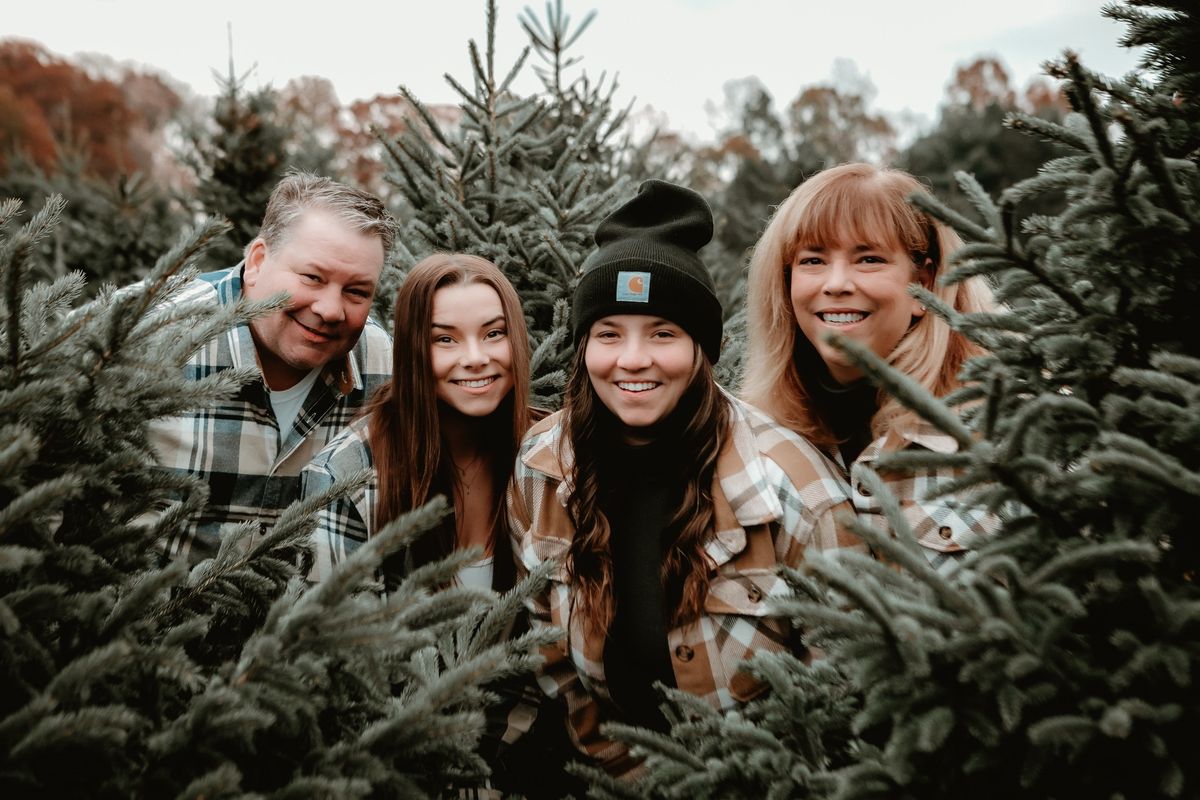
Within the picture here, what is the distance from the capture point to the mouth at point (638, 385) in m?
2.77

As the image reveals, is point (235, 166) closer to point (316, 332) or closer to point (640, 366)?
point (316, 332)

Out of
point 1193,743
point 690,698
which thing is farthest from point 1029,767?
point 690,698

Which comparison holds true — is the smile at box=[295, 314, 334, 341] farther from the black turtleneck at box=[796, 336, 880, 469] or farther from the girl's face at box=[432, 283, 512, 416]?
the black turtleneck at box=[796, 336, 880, 469]

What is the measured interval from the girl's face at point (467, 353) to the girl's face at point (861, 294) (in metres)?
1.16

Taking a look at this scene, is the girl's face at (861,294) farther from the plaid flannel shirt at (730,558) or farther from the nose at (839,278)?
the plaid flannel shirt at (730,558)

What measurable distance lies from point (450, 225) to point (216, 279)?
1.13 meters

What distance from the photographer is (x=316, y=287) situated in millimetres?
3424

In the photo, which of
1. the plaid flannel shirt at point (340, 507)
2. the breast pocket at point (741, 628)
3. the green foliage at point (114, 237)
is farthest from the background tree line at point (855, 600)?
the green foliage at point (114, 237)

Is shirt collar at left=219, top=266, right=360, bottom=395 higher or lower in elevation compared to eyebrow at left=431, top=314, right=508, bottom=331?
lower

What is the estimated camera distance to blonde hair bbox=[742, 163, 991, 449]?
281cm

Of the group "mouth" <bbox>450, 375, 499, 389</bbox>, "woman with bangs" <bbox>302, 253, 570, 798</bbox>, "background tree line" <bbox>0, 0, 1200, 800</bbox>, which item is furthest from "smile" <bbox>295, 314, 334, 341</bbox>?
"background tree line" <bbox>0, 0, 1200, 800</bbox>

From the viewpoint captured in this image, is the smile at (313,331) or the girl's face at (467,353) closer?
the girl's face at (467,353)

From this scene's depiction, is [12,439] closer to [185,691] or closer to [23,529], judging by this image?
[23,529]

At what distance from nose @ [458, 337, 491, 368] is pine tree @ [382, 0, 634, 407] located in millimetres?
596
